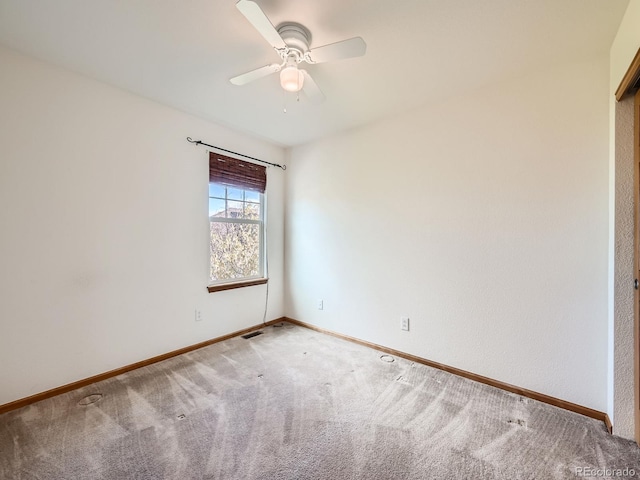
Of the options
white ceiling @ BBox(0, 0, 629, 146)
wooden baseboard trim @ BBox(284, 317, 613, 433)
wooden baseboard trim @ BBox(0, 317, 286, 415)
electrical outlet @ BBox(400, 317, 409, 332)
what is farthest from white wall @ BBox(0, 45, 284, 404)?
electrical outlet @ BBox(400, 317, 409, 332)

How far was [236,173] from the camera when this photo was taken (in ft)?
10.8

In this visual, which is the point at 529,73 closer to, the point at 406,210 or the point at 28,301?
the point at 406,210

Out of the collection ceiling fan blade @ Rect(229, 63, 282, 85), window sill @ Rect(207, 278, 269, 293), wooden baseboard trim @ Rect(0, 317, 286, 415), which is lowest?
wooden baseboard trim @ Rect(0, 317, 286, 415)

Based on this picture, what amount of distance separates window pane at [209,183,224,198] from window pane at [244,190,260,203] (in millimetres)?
338

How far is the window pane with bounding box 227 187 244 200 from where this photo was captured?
3.31 m

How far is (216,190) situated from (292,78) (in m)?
1.80

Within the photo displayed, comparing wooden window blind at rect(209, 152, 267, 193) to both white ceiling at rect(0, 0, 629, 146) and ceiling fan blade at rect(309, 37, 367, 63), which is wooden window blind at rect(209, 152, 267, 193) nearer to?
white ceiling at rect(0, 0, 629, 146)

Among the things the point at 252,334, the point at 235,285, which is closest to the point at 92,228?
the point at 235,285

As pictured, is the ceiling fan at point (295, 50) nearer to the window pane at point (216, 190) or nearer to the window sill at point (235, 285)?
the window pane at point (216, 190)

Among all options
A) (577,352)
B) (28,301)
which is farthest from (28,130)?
(577,352)

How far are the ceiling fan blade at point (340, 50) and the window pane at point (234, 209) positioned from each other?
2.02 metres

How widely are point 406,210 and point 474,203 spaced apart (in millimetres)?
596

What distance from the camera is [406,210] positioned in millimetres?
2756

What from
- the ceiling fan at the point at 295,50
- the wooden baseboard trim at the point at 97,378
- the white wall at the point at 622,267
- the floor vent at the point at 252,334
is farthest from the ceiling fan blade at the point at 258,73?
the floor vent at the point at 252,334
